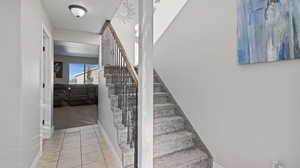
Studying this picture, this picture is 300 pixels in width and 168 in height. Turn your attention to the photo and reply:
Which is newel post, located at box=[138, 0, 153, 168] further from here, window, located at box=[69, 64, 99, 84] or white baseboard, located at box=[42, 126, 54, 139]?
window, located at box=[69, 64, 99, 84]

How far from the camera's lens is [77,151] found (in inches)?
101

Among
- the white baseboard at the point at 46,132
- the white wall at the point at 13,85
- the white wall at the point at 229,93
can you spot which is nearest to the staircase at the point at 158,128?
the white wall at the point at 229,93

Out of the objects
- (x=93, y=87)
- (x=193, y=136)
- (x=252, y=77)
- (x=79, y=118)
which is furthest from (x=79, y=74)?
(x=252, y=77)

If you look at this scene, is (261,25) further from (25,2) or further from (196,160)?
(25,2)

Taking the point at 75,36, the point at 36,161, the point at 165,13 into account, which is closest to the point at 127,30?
the point at 75,36

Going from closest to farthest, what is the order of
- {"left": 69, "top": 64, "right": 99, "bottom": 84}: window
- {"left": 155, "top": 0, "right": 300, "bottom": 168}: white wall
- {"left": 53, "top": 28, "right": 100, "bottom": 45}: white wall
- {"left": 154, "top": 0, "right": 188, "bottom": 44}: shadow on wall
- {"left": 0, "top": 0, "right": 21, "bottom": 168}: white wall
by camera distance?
{"left": 155, "top": 0, "right": 300, "bottom": 168}: white wall < {"left": 0, "top": 0, "right": 21, "bottom": 168}: white wall < {"left": 154, "top": 0, "right": 188, "bottom": 44}: shadow on wall < {"left": 53, "top": 28, "right": 100, "bottom": 45}: white wall < {"left": 69, "top": 64, "right": 99, "bottom": 84}: window

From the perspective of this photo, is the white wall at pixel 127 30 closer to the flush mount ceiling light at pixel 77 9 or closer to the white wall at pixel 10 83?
the flush mount ceiling light at pixel 77 9

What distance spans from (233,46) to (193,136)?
1.42m

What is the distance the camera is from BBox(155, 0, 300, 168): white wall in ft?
4.68

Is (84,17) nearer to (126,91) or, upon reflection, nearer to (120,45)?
(120,45)

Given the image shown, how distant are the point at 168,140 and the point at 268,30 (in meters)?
1.74

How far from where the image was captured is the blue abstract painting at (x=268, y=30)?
1320mm

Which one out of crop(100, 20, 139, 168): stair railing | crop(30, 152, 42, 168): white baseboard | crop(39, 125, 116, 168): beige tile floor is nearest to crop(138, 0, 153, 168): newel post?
crop(100, 20, 139, 168): stair railing

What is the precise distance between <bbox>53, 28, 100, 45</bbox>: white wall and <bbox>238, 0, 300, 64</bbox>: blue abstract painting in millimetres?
3452
